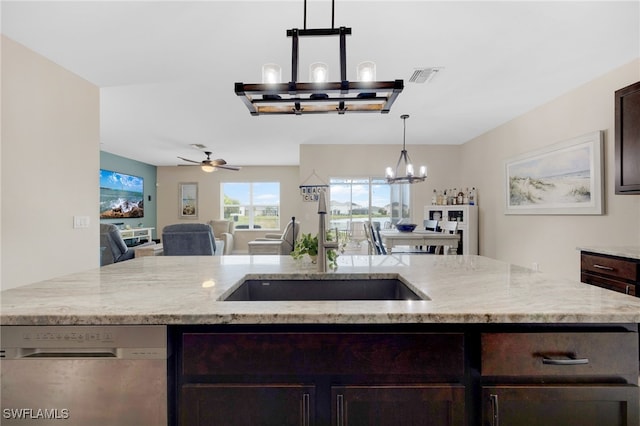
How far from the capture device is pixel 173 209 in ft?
30.4

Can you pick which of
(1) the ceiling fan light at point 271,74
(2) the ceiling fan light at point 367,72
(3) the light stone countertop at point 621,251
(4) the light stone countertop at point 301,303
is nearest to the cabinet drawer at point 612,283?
(3) the light stone countertop at point 621,251

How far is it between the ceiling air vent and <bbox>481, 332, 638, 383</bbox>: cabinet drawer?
267 centimetres

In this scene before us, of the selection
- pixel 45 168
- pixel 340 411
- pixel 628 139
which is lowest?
pixel 340 411

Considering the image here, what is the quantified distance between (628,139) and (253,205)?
26.9 ft

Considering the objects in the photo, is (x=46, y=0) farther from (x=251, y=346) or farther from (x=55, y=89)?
(x=251, y=346)

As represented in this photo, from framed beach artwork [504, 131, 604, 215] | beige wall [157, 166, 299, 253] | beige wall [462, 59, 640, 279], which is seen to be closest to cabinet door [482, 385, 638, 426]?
beige wall [462, 59, 640, 279]

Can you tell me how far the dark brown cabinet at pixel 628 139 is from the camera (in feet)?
7.75

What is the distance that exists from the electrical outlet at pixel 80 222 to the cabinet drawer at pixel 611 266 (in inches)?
172

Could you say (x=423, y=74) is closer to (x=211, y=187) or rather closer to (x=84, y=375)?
(x=84, y=375)

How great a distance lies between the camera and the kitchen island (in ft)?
3.01

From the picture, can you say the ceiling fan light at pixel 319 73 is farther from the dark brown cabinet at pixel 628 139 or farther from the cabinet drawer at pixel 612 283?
the dark brown cabinet at pixel 628 139

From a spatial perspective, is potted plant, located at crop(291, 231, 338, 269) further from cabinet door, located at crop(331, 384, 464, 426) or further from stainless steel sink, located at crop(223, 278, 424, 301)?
cabinet door, located at crop(331, 384, 464, 426)

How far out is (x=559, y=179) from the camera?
367 centimetres

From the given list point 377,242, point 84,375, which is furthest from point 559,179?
point 84,375
